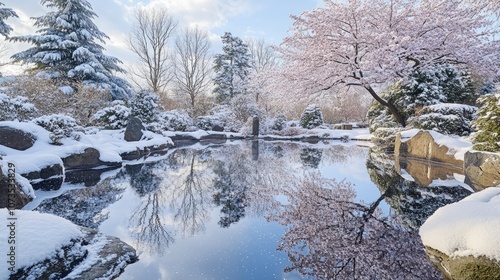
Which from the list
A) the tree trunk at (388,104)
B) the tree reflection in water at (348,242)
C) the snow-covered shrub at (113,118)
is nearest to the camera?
the tree reflection in water at (348,242)

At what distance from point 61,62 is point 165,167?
43.7 ft

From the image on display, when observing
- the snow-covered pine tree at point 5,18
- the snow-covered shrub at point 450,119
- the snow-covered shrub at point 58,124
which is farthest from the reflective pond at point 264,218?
the snow-covered pine tree at point 5,18

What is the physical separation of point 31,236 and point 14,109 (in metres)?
8.35

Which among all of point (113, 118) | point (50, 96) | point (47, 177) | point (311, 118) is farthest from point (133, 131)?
point (311, 118)

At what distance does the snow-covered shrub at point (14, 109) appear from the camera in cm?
754

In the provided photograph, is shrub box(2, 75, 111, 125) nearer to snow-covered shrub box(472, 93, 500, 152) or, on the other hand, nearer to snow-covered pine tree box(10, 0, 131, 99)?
snow-covered pine tree box(10, 0, 131, 99)

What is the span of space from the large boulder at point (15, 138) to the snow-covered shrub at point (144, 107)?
28.4 ft

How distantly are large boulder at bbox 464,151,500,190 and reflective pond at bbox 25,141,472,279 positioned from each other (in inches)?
11.1

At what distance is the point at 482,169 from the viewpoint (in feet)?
15.9

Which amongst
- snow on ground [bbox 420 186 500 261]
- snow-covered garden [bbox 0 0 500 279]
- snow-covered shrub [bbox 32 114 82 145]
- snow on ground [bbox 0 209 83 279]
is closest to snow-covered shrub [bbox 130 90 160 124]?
snow-covered garden [bbox 0 0 500 279]

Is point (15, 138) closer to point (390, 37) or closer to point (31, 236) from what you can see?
point (31, 236)

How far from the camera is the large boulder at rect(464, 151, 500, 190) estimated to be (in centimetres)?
453

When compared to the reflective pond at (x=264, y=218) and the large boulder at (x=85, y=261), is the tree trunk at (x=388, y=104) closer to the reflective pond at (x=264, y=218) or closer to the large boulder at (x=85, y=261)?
the reflective pond at (x=264, y=218)

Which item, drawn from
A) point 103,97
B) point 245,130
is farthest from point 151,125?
point 245,130
